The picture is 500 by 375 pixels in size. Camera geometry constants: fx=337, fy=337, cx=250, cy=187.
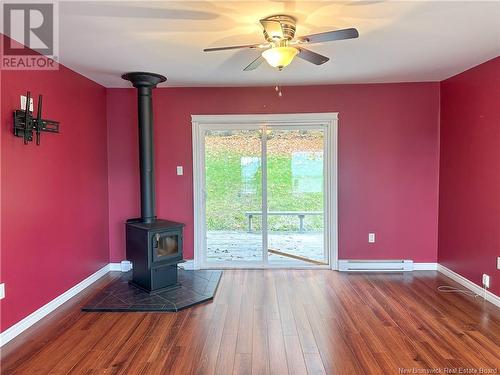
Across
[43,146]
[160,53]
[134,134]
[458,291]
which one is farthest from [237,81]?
[458,291]

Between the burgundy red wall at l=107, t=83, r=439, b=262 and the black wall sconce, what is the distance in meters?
1.42

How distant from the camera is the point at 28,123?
2801 mm

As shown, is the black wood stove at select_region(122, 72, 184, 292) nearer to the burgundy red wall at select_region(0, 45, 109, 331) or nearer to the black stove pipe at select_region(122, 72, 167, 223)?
the black stove pipe at select_region(122, 72, 167, 223)

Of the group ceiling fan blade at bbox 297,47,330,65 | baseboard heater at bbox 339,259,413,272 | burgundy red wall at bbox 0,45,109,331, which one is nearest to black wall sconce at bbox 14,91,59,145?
burgundy red wall at bbox 0,45,109,331

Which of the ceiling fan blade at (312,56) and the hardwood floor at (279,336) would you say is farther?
the ceiling fan blade at (312,56)

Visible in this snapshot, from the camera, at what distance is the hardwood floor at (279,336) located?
232cm

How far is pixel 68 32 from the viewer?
2.58m

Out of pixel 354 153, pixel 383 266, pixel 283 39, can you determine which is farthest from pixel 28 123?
pixel 383 266

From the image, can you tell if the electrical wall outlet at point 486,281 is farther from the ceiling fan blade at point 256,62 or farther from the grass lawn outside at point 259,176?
the ceiling fan blade at point 256,62

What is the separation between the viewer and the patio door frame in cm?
438

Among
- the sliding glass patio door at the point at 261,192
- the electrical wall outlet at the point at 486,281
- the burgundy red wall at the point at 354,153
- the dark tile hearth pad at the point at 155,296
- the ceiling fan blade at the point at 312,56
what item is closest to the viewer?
the ceiling fan blade at the point at 312,56

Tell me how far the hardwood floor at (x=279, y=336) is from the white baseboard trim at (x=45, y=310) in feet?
0.24

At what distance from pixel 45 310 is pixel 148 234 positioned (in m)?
1.12

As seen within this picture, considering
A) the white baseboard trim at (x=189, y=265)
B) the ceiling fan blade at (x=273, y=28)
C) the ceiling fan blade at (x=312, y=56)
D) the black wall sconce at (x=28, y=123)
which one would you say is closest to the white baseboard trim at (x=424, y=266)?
the white baseboard trim at (x=189, y=265)
